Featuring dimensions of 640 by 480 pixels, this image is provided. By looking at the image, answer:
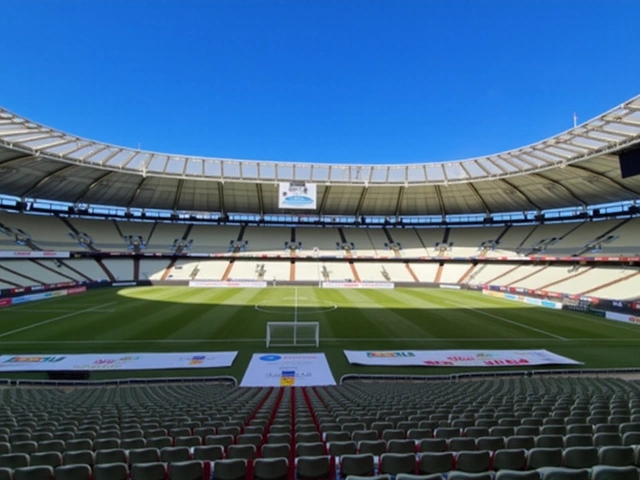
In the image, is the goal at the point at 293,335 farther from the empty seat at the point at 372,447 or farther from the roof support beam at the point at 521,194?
the roof support beam at the point at 521,194

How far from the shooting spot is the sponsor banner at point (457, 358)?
18.4 m

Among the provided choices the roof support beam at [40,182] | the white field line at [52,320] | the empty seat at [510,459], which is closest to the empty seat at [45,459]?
the empty seat at [510,459]

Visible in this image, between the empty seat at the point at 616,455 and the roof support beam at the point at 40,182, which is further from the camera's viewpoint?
the roof support beam at the point at 40,182

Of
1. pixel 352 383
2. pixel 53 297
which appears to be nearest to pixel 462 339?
pixel 352 383

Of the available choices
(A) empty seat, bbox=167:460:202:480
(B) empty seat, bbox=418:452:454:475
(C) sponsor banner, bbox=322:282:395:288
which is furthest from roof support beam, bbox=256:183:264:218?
(B) empty seat, bbox=418:452:454:475

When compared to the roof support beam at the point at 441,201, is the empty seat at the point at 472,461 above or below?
below

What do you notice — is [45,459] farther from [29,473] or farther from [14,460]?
[29,473]

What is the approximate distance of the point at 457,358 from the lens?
19.2m

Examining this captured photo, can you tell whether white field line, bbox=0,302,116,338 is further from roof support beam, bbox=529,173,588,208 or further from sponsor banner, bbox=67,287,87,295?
roof support beam, bbox=529,173,588,208

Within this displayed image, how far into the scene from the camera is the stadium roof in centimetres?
3266

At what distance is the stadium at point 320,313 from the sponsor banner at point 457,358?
168 mm

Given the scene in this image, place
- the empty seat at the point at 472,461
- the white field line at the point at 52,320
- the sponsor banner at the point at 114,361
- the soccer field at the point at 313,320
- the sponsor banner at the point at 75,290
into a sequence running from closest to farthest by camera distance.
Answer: the empty seat at the point at 472,461
the sponsor banner at the point at 114,361
the soccer field at the point at 313,320
the white field line at the point at 52,320
the sponsor banner at the point at 75,290

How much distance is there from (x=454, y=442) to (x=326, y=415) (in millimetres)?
3399

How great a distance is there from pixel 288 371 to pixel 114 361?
9.00 metres
